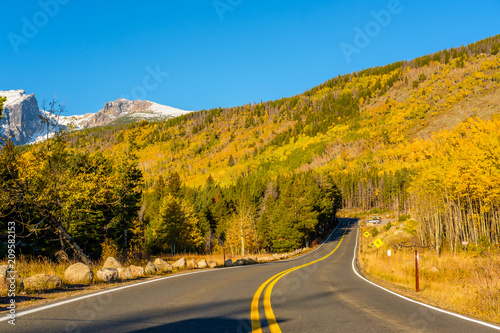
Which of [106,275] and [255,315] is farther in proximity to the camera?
[106,275]

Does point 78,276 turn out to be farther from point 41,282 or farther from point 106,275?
point 41,282

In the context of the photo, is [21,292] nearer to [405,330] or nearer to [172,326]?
[172,326]

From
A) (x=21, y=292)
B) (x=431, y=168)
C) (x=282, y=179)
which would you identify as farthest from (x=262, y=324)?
(x=282, y=179)

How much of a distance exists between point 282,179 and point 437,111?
156549 millimetres

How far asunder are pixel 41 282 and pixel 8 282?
0.72 m

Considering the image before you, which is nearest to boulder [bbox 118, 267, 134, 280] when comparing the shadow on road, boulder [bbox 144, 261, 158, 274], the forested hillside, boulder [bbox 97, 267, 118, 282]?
boulder [bbox 97, 267, 118, 282]

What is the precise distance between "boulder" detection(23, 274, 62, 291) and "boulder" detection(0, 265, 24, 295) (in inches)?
7.6

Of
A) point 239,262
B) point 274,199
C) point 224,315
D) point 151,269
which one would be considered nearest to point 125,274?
point 151,269

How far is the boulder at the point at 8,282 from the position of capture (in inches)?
263

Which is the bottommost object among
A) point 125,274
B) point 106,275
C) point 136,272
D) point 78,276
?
point 136,272

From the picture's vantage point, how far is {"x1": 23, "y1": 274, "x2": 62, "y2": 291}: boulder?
7.21 metres

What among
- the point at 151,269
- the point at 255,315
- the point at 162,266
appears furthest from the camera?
the point at 162,266

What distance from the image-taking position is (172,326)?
4.36 meters

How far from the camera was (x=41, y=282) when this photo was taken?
7434 millimetres
